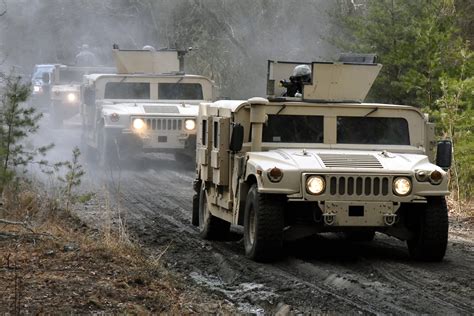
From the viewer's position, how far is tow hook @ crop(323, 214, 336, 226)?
32.4ft

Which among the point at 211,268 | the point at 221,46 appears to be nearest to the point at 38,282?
the point at 211,268

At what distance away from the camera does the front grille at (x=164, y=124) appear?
2014 cm

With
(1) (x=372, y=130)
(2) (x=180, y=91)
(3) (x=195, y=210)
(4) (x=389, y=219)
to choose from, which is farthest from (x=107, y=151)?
(4) (x=389, y=219)

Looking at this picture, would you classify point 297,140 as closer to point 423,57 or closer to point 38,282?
point 38,282

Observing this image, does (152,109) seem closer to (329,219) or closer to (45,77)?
(329,219)

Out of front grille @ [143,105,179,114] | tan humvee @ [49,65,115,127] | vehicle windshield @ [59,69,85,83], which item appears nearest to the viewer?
front grille @ [143,105,179,114]

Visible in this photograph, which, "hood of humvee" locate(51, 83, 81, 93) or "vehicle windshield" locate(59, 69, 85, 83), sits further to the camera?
"vehicle windshield" locate(59, 69, 85, 83)

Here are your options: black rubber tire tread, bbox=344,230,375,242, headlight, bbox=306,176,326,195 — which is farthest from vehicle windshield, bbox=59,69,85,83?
headlight, bbox=306,176,326,195

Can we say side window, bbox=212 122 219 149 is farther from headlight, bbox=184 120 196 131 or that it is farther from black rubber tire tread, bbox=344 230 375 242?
headlight, bbox=184 120 196 131

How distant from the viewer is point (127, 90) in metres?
21.1

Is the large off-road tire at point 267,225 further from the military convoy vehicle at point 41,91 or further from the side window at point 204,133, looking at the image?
the military convoy vehicle at point 41,91

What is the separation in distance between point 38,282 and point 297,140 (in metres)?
3.44

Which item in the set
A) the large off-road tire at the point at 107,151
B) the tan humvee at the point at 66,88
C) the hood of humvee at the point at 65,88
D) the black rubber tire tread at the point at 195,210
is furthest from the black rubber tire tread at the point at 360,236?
the hood of humvee at the point at 65,88

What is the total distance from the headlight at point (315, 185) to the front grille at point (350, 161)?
210 mm
